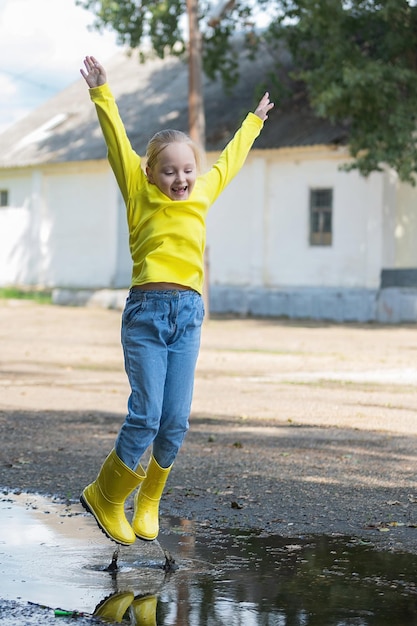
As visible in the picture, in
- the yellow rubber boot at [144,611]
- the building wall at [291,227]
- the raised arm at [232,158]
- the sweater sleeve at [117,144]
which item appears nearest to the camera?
the yellow rubber boot at [144,611]

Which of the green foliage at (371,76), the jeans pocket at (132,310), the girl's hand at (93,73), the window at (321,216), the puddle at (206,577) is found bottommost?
the puddle at (206,577)

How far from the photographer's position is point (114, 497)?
187 inches

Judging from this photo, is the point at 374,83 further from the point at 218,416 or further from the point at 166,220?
the point at 166,220

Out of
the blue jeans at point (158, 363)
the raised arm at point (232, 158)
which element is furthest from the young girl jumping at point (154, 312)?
the raised arm at point (232, 158)

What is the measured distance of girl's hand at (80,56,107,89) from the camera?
4.84 meters

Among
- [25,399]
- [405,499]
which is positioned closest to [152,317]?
[405,499]

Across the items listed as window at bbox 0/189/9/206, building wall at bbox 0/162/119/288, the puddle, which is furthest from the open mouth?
window at bbox 0/189/9/206

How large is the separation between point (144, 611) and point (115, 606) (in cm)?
12

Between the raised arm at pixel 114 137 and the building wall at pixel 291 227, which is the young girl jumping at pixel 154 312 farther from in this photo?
the building wall at pixel 291 227

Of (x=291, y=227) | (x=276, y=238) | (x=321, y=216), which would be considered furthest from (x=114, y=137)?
(x=276, y=238)

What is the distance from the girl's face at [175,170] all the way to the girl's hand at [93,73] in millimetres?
414

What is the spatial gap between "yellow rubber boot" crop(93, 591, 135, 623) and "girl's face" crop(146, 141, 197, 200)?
1.60 metres

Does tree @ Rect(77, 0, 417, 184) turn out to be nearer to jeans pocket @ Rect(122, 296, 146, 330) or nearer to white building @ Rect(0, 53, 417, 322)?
white building @ Rect(0, 53, 417, 322)

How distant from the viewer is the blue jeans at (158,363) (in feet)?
15.1
